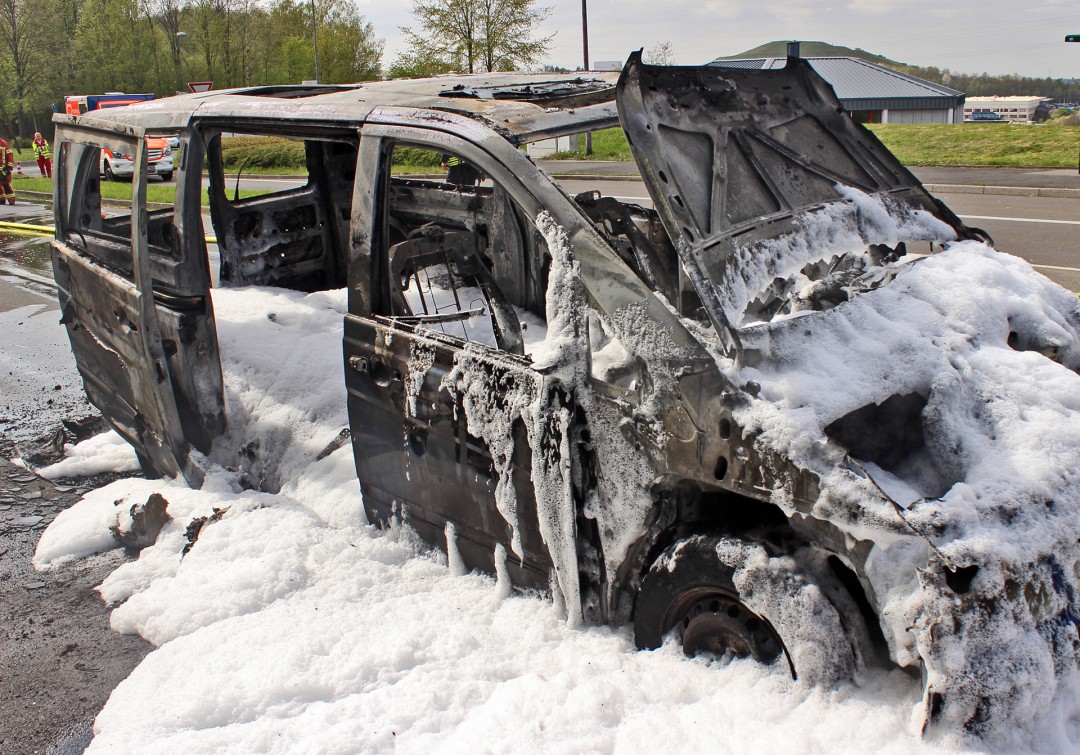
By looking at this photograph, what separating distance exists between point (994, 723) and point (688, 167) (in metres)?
1.72

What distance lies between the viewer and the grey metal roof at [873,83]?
48219 millimetres

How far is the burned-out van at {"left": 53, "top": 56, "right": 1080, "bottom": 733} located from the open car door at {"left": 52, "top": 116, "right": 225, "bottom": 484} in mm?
19

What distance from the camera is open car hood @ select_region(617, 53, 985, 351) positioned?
2699 mm

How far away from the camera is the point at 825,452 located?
2.20 metres

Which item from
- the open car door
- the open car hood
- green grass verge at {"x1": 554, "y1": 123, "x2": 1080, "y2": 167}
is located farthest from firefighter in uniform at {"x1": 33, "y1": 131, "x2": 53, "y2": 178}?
the open car hood

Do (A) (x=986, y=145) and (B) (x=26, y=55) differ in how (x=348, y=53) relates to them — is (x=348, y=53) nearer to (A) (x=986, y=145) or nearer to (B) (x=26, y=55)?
(B) (x=26, y=55)

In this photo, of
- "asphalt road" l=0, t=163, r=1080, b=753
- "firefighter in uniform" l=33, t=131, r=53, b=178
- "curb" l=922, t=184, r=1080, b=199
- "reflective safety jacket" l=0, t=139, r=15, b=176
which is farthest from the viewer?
"firefighter in uniform" l=33, t=131, r=53, b=178

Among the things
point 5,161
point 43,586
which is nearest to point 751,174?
point 43,586

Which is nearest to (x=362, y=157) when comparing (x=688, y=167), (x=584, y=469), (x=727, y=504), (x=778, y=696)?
(x=688, y=167)

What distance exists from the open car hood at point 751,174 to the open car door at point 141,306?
2110 millimetres

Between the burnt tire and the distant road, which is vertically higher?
the distant road

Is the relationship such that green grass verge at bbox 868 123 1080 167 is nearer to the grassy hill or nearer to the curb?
the curb

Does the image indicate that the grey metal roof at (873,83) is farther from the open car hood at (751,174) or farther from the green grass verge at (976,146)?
the open car hood at (751,174)

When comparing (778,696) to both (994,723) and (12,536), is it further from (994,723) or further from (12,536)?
(12,536)
